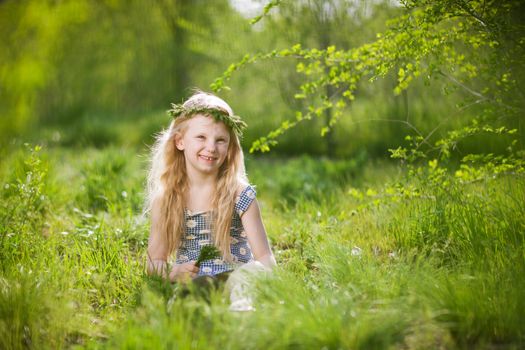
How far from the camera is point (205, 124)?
291 cm

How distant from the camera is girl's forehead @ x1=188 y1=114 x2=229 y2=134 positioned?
2.91 meters

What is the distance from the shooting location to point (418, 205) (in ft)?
10.9

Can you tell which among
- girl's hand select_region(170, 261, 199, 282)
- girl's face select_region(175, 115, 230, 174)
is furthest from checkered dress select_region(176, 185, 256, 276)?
girl's face select_region(175, 115, 230, 174)

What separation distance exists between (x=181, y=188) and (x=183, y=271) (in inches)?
19.8

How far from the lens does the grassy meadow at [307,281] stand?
6.46 feet

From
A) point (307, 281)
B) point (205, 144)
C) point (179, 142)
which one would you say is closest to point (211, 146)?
point (205, 144)

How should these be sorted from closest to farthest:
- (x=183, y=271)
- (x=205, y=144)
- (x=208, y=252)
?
(x=208, y=252) < (x=183, y=271) < (x=205, y=144)

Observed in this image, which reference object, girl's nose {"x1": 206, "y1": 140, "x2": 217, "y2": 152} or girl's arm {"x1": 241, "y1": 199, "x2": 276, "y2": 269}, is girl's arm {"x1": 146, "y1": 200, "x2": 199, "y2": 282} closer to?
girl's arm {"x1": 241, "y1": 199, "x2": 276, "y2": 269}

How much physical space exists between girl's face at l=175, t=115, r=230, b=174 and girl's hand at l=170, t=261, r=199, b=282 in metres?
0.52

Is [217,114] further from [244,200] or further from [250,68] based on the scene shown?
[250,68]

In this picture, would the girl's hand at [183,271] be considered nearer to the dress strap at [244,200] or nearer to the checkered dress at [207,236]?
the checkered dress at [207,236]

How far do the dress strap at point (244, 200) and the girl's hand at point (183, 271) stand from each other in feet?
1.23

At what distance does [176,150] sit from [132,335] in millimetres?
1365

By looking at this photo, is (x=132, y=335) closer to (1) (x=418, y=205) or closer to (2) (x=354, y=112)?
(1) (x=418, y=205)
